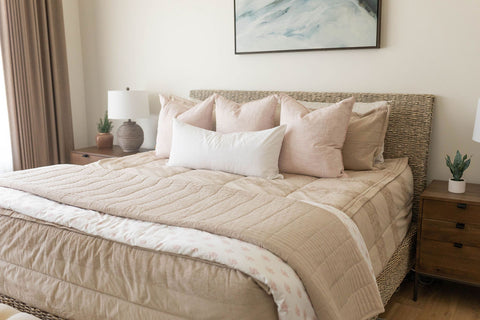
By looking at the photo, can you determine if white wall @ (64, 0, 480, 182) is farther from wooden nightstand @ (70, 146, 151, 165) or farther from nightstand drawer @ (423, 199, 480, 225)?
nightstand drawer @ (423, 199, 480, 225)

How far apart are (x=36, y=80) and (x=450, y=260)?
332 centimetres

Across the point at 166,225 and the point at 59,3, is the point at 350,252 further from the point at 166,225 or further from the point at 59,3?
the point at 59,3

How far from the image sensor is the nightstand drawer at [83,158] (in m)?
3.72

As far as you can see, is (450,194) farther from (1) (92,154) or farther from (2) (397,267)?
(1) (92,154)

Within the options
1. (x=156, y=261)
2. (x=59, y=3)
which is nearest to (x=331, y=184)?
(x=156, y=261)

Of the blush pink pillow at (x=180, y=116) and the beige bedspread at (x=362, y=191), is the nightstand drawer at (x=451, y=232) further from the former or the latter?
→ the blush pink pillow at (x=180, y=116)

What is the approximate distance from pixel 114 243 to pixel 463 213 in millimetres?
1724

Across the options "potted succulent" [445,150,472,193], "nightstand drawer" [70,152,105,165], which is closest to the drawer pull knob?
"potted succulent" [445,150,472,193]

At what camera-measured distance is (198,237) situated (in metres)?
1.54

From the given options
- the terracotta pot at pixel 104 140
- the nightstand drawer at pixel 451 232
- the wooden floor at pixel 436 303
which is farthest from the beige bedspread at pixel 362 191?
the terracotta pot at pixel 104 140

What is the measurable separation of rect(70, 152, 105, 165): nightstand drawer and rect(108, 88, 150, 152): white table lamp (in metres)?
0.23

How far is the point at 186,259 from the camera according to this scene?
4.81 ft

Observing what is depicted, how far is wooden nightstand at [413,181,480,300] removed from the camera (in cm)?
233

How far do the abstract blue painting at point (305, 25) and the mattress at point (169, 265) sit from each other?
3.14 feet
